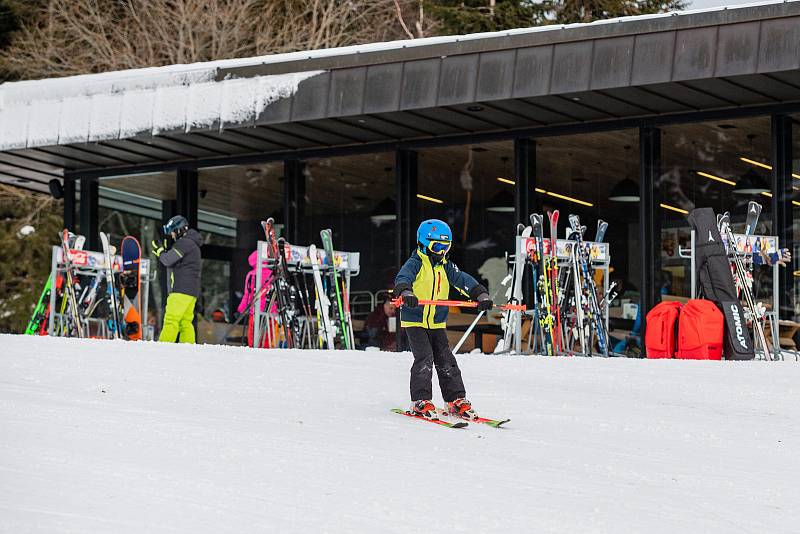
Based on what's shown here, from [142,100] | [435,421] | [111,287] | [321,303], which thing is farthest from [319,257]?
[435,421]

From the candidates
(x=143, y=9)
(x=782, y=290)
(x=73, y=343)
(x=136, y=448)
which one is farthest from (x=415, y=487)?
(x=143, y=9)

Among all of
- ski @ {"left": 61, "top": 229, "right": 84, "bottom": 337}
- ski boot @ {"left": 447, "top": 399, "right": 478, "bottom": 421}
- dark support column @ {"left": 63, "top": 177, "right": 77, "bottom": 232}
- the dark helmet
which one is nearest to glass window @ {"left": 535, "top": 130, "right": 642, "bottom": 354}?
the dark helmet

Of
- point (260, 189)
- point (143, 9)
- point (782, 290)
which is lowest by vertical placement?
point (782, 290)

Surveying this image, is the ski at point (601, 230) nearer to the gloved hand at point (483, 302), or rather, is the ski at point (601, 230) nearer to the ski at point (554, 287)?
the ski at point (554, 287)

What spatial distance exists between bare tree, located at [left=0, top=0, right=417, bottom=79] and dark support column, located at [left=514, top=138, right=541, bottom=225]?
48.7 ft

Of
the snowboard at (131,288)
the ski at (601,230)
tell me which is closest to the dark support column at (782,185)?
the ski at (601,230)

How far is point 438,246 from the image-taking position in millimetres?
8039

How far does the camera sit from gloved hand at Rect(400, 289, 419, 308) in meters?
7.65

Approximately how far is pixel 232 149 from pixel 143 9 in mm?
14253

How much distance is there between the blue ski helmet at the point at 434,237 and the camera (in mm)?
7992

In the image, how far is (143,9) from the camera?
99.7 ft

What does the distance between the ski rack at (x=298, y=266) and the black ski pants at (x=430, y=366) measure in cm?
662

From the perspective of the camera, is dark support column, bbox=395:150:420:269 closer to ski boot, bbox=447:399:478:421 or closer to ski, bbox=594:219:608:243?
ski, bbox=594:219:608:243

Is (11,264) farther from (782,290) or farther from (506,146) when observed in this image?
(782,290)
